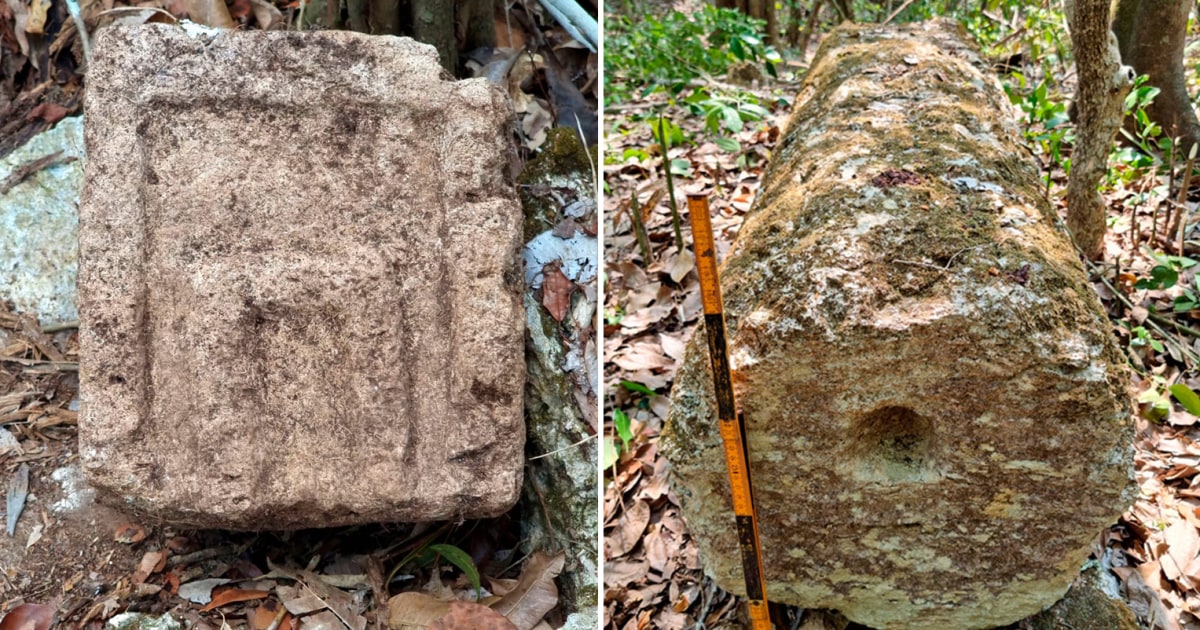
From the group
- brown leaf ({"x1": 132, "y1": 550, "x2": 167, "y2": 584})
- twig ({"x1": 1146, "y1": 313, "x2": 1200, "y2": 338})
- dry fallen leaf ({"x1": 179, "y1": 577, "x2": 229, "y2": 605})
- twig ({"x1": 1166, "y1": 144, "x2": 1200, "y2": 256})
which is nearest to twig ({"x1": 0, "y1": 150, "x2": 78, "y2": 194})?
brown leaf ({"x1": 132, "y1": 550, "x2": 167, "y2": 584})

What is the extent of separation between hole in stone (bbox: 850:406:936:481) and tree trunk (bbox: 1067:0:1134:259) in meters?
1.44

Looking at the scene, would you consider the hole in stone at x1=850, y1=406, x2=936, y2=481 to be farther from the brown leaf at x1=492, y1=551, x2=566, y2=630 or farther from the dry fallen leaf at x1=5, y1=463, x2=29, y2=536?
the dry fallen leaf at x1=5, y1=463, x2=29, y2=536

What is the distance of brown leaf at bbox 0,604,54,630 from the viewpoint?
71.2 inches

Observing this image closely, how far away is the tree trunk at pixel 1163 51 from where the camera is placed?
9.48ft

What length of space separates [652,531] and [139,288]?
4.13 feet

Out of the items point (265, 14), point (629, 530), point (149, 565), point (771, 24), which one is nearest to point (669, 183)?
point (629, 530)

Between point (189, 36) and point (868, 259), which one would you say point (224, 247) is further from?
point (868, 259)

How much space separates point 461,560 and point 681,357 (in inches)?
40.8

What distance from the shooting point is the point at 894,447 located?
5.25ft

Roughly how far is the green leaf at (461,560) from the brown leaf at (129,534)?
0.63m

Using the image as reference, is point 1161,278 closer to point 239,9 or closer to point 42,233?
point 239,9

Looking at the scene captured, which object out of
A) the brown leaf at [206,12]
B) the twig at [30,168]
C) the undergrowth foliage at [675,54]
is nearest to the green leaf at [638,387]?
the undergrowth foliage at [675,54]

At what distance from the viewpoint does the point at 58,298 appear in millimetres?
2299

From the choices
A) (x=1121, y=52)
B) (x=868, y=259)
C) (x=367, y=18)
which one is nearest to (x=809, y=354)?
(x=868, y=259)
